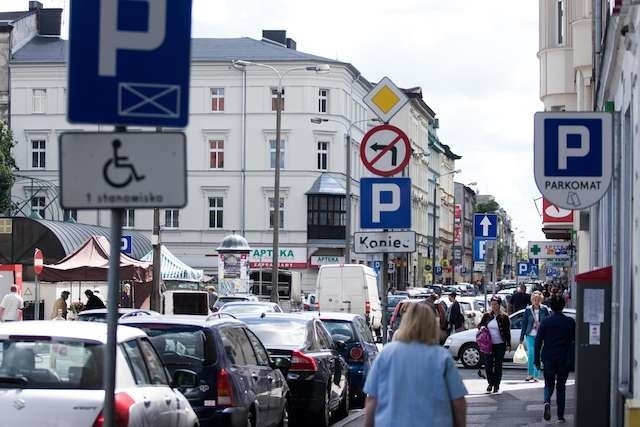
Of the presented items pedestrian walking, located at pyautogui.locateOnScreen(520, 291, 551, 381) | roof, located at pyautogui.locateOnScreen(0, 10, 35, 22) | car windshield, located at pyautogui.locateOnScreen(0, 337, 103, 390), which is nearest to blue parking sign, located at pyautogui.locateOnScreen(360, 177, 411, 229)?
car windshield, located at pyautogui.locateOnScreen(0, 337, 103, 390)

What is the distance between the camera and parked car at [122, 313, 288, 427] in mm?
13422

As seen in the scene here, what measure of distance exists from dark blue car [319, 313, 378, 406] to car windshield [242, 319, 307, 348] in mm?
3657

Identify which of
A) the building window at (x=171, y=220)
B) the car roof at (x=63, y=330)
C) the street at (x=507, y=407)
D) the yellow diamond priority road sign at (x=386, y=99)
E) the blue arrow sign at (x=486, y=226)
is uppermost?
the building window at (x=171, y=220)

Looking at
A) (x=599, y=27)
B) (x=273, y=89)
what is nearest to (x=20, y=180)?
(x=273, y=89)

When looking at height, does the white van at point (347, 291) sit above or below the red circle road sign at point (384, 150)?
below

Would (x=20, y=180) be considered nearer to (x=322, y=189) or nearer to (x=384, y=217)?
(x=322, y=189)

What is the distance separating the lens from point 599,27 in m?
23.3

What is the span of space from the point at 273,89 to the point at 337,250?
35.2ft

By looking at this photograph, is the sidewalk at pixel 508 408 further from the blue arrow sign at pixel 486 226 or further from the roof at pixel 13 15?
the roof at pixel 13 15

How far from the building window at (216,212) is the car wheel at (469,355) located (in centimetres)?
5407

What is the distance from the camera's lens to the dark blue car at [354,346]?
22.5 metres

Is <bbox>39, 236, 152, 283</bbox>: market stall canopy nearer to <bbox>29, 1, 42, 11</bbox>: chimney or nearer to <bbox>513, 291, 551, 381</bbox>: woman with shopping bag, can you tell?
<bbox>513, 291, 551, 381</bbox>: woman with shopping bag

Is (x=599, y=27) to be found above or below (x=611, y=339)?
above

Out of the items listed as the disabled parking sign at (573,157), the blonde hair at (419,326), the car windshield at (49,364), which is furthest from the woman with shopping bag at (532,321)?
the blonde hair at (419,326)
